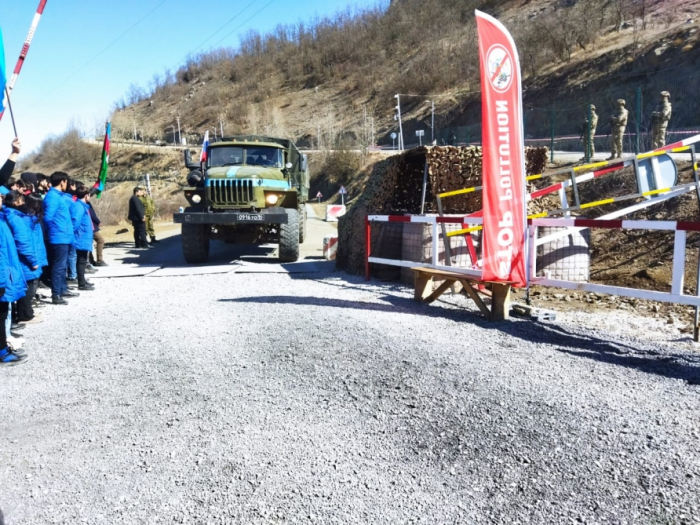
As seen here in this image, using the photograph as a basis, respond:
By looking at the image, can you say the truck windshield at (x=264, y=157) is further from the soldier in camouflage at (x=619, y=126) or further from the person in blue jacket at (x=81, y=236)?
the soldier in camouflage at (x=619, y=126)

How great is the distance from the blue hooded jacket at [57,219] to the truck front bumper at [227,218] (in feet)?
9.90

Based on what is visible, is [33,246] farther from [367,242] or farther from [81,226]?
[367,242]

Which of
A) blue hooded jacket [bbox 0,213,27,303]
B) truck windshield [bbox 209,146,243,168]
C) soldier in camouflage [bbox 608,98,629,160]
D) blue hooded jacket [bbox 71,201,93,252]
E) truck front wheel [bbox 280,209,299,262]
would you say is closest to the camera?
blue hooded jacket [bbox 0,213,27,303]

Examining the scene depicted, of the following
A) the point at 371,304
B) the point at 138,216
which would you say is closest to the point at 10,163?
the point at 371,304

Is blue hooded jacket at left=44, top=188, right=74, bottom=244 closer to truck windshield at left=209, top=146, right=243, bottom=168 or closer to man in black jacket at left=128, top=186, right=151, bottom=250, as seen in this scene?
truck windshield at left=209, top=146, right=243, bottom=168

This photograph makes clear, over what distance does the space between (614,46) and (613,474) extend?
4763cm

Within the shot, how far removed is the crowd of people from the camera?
475 centimetres

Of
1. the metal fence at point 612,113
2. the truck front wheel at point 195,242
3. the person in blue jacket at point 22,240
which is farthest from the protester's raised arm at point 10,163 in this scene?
the metal fence at point 612,113

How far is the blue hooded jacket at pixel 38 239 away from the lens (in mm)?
6070

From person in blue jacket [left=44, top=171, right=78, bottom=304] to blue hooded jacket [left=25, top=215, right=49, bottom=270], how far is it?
0.17 m

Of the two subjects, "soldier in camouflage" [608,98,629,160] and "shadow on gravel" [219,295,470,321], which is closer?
"shadow on gravel" [219,295,470,321]

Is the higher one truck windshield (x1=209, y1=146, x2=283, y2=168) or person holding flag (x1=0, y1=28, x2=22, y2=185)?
truck windshield (x1=209, y1=146, x2=283, y2=168)

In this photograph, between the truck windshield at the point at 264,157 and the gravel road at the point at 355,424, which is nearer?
the gravel road at the point at 355,424

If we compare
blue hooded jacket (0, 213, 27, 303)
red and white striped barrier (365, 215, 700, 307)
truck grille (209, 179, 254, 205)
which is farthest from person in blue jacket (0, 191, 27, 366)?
truck grille (209, 179, 254, 205)
